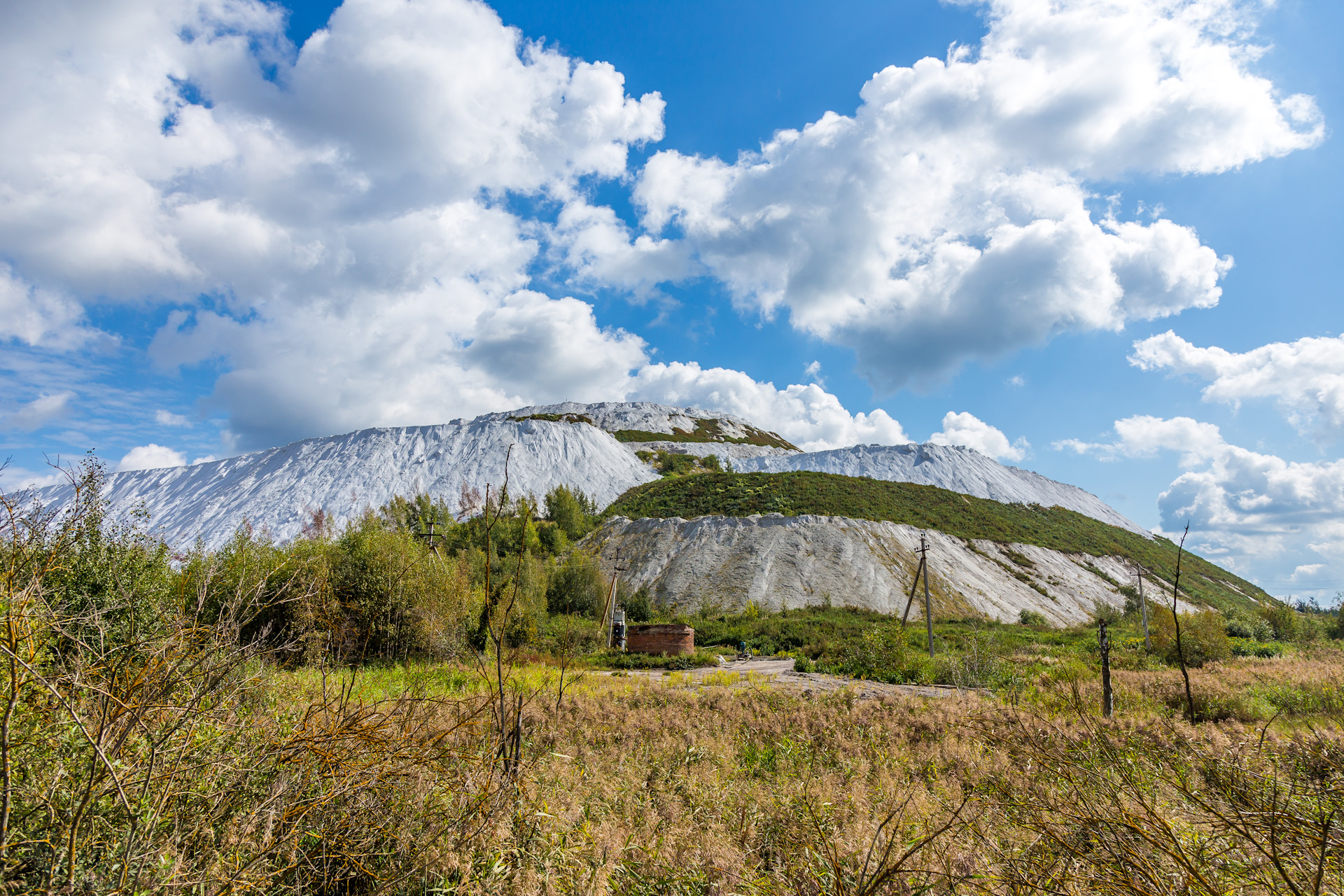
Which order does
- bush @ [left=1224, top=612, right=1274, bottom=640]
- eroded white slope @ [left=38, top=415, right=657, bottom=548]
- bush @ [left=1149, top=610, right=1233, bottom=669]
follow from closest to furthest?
bush @ [left=1149, top=610, right=1233, bottom=669] → bush @ [left=1224, top=612, right=1274, bottom=640] → eroded white slope @ [left=38, top=415, right=657, bottom=548]

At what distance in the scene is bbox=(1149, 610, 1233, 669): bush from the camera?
2116 centimetres

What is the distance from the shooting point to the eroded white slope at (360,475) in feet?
216

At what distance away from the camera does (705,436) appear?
433 ft

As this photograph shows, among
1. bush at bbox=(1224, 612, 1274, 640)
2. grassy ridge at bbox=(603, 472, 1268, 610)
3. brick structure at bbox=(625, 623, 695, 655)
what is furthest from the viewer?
grassy ridge at bbox=(603, 472, 1268, 610)

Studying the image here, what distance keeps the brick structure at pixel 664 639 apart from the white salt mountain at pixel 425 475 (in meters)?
38.9

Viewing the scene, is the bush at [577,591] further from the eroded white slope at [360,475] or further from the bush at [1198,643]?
the bush at [1198,643]

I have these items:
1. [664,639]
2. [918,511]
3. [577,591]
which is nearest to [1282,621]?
[918,511]

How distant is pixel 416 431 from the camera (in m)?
79.2

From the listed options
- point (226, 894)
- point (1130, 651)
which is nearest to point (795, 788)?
point (226, 894)

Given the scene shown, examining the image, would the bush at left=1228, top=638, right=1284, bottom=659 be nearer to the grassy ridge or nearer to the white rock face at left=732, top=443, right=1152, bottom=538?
the grassy ridge

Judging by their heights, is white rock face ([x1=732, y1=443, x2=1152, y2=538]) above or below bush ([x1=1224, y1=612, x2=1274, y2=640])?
above

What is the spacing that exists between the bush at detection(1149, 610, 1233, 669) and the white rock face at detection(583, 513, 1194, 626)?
1582cm

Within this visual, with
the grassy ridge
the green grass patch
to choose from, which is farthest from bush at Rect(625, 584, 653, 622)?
the grassy ridge

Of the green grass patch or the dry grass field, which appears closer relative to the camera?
the dry grass field
